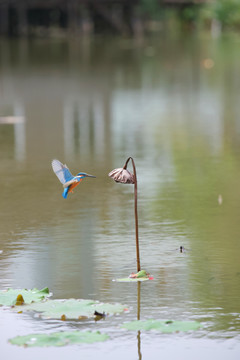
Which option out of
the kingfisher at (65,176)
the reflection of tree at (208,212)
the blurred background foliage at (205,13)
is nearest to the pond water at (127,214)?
the reflection of tree at (208,212)

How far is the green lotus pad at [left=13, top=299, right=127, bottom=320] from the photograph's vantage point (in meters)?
4.40

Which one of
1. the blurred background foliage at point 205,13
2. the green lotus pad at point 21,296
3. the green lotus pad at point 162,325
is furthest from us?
the blurred background foliage at point 205,13

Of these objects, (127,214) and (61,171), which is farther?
(127,214)

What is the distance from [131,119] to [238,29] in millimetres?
33441

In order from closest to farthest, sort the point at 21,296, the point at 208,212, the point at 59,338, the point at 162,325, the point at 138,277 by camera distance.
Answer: the point at 59,338
the point at 162,325
the point at 21,296
the point at 138,277
the point at 208,212

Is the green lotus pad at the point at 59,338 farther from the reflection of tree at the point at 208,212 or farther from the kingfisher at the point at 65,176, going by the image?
the kingfisher at the point at 65,176

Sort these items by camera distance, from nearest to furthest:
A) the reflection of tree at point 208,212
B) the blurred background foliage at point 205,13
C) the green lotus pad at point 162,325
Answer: the green lotus pad at point 162,325
the reflection of tree at point 208,212
the blurred background foliage at point 205,13

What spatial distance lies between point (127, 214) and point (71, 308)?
2269 mm

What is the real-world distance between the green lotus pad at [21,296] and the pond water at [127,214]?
0.09m

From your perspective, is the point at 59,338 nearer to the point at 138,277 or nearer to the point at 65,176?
the point at 138,277

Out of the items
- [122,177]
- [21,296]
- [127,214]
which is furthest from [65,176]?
[127,214]

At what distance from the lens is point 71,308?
4480 millimetres

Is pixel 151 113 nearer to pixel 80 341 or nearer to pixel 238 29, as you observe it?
pixel 80 341

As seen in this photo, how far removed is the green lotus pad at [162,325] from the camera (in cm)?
420
